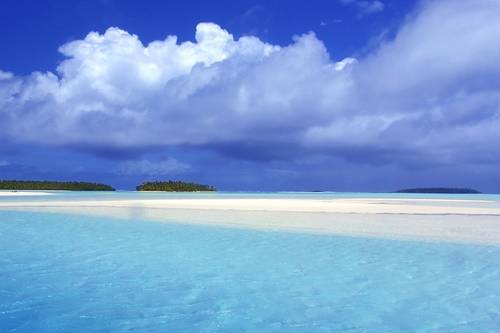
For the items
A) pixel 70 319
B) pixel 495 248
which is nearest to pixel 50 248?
pixel 70 319

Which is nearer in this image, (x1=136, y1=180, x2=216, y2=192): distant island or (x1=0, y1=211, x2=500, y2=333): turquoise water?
(x1=0, y1=211, x2=500, y2=333): turquoise water

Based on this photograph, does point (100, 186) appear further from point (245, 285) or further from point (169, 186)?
point (245, 285)

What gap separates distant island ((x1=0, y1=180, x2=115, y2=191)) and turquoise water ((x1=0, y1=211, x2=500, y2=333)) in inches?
2461

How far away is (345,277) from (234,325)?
115 inches

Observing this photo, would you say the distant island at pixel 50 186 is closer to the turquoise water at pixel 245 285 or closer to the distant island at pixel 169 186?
the distant island at pixel 169 186

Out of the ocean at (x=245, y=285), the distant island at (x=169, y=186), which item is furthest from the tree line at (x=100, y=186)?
the ocean at (x=245, y=285)

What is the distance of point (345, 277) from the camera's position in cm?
748

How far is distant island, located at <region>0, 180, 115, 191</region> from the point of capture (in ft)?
222

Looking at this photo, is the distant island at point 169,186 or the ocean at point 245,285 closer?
the ocean at point 245,285

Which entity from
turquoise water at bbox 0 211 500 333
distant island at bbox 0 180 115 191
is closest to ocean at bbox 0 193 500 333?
turquoise water at bbox 0 211 500 333

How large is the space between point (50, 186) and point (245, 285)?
73.3 metres

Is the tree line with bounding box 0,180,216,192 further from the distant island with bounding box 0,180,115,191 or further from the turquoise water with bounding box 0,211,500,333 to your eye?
the turquoise water with bounding box 0,211,500,333

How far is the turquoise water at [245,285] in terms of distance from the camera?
5180mm

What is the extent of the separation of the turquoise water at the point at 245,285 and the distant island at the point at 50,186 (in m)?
62.5
